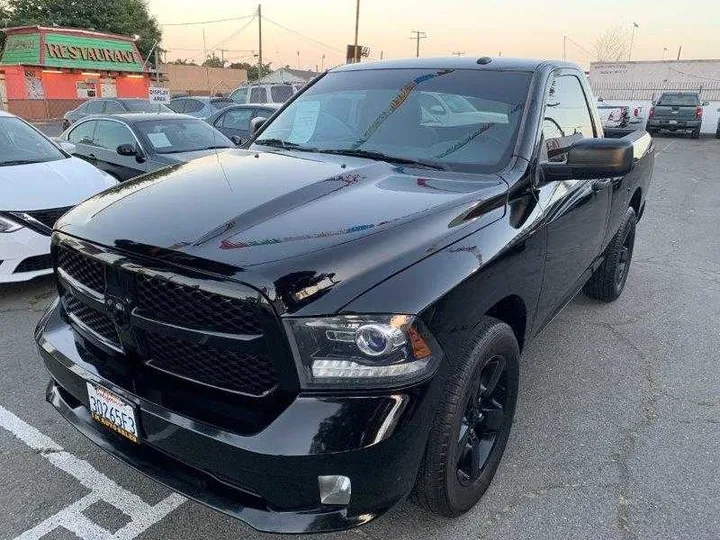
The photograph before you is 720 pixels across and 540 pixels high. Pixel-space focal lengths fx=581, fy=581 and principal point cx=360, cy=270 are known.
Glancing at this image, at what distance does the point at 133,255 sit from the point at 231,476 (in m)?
0.80

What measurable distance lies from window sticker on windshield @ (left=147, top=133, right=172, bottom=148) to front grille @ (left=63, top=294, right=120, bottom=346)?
5843 mm

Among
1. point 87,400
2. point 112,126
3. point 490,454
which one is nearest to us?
point 87,400

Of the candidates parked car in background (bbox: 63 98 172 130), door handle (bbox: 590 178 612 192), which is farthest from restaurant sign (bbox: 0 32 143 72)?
door handle (bbox: 590 178 612 192)

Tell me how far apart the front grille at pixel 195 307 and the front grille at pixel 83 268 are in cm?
27

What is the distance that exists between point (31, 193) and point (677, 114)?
24568mm

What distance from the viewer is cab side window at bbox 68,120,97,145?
861 centimetres

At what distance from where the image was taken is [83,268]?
2232 mm

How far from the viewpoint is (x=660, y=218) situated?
857 cm

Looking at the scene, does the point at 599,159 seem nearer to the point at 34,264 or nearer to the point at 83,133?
the point at 34,264

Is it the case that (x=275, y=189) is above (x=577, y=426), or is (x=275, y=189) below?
above

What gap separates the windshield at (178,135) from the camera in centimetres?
792

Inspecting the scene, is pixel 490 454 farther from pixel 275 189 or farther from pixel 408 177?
pixel 275 189

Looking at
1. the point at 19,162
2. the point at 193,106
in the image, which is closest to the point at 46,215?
the point at 19,162

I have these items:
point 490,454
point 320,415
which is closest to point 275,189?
point 320,415
